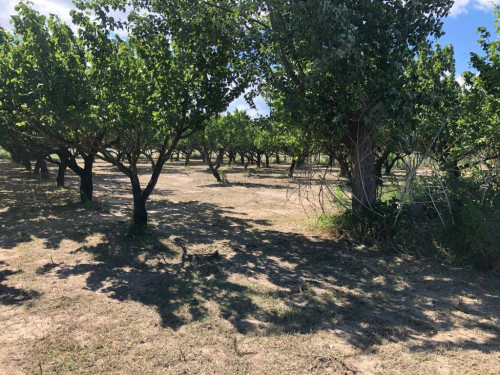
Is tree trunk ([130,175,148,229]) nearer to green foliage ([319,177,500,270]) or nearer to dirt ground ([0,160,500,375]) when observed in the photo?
dirt ground ([0,160,500,375])

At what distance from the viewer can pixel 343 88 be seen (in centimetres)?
816

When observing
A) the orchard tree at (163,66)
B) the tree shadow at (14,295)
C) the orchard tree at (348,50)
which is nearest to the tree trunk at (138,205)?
the orchard tree at (163,66)

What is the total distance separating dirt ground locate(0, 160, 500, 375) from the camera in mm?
3865

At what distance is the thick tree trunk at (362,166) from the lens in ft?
28.6

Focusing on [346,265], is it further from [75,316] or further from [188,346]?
[75,316]

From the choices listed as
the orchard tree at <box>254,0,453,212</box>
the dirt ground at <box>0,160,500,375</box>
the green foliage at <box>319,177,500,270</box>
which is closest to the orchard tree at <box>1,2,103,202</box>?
the dirt ground at <box>0,160,500,375</box>

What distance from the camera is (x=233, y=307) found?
5.22 meters

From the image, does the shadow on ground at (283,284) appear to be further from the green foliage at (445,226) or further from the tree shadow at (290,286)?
the green foliage at (445,226)

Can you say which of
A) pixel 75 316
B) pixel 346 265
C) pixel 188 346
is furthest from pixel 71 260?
pixel 346 265

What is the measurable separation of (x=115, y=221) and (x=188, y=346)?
8.09 meters

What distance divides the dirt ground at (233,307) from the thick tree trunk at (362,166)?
1.34 metres

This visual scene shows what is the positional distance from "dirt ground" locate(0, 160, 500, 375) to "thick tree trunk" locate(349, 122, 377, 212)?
134 cm

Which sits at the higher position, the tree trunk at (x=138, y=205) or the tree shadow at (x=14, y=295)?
the tree trunk at (x=138, y=205)

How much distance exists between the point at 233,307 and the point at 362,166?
17.5 ft
